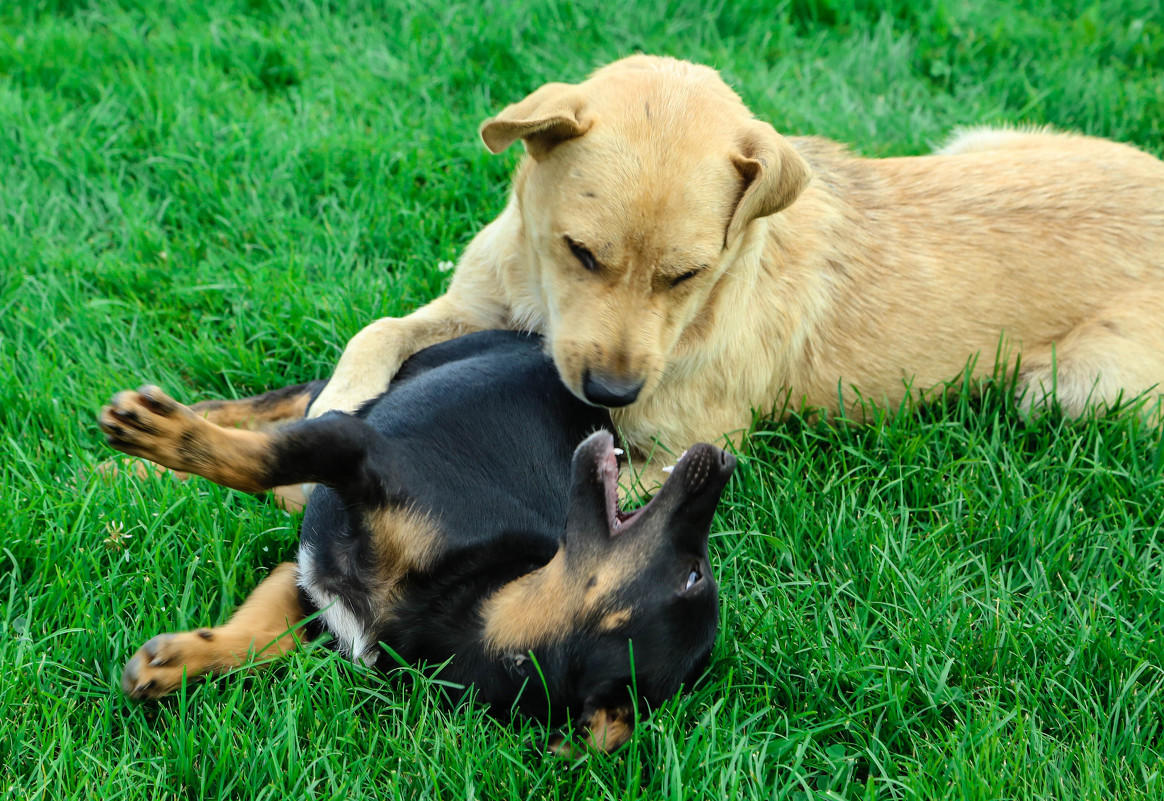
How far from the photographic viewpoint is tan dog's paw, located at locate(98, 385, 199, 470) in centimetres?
269

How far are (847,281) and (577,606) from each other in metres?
1.98

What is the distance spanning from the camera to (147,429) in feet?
8.91

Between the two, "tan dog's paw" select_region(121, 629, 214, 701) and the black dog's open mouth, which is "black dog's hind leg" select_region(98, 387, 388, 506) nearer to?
"tan dog's paw" select_region(121, 629, 214, 701)

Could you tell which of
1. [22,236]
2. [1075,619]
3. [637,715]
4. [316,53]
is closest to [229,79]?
[316,53]

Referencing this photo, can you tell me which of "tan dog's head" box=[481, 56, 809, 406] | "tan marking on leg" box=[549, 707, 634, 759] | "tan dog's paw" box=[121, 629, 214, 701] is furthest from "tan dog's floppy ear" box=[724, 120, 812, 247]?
"tan dog's paw" box=[121, 629, 214, 701]

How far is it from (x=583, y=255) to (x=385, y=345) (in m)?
0.98

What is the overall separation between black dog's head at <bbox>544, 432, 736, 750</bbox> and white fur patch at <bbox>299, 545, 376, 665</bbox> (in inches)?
26.3

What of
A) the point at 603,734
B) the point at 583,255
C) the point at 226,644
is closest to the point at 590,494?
the point at 603,734

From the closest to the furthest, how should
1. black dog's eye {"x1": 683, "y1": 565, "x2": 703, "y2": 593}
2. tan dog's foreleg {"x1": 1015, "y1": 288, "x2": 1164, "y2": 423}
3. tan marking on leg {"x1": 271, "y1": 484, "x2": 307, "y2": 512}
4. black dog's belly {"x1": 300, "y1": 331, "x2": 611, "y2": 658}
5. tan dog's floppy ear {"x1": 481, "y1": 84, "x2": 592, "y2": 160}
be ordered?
black dog's eye {"x1": 683, "y1": 565, "x2": 703, "y2": 593} → black dog's belly {"x1": 300, "y1": 331, "x2": 611, "y2": 658} → tan dog's floppy ear {"x1": 481, "y1": 84, "x2": 592, "y2": 160} → tan marking on leg {"x1": 271, "y1": 484, "x2": 307, "y2": 512} → tan dog's foreleg {"x1": 1015, "y1": 288, "x2": 1164, "y2": 423}

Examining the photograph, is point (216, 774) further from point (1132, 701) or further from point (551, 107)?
point (1132, 701)

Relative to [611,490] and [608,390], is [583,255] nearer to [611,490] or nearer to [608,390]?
[608,390]

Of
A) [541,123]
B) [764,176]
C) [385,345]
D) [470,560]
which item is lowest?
[470,560]

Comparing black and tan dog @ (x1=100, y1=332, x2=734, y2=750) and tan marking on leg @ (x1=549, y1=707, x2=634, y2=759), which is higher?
black and tan dog @ (x1=100, y1=332, x2=734, y2=750)

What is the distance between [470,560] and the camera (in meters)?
3.01
